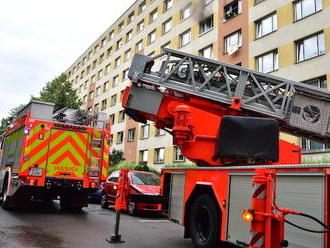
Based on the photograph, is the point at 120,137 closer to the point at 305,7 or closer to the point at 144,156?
the point at 144,156

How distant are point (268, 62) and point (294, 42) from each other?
2.05 meters

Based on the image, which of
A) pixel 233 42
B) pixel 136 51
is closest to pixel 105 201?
pixel 233 42

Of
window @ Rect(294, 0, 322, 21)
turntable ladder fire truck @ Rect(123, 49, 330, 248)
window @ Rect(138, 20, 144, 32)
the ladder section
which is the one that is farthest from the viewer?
window @ Rect(138, 20, 144, 32)

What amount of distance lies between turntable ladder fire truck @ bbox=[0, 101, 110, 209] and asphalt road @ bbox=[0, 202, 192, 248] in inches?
32.4

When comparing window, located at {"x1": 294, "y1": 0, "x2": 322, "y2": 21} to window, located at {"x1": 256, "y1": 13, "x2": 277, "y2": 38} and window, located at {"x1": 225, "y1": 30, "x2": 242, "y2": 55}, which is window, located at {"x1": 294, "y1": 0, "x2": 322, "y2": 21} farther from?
window, located at {"x1": 225, "y1": 30, "x2": 242, "y2": 55}

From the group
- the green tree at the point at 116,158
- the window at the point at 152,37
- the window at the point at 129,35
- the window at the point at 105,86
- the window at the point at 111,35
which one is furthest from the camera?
the window at the point at 111,35

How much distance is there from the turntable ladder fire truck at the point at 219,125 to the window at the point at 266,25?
600 inches

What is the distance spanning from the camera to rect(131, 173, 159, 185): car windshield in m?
12.8

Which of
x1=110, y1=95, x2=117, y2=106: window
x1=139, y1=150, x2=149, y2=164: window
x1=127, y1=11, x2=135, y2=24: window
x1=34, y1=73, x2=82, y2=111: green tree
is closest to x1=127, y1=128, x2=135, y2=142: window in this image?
x1=139, y1=150, x2=149, y2=164: window

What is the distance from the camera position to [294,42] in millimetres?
19938

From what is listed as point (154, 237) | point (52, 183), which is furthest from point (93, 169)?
point (154, 237)

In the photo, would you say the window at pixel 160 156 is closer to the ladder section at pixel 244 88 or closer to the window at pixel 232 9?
the window at pixel 232 9

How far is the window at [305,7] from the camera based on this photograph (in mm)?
19192

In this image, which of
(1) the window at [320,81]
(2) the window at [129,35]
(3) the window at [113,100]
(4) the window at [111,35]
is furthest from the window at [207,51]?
(4) the window at [111,35]
